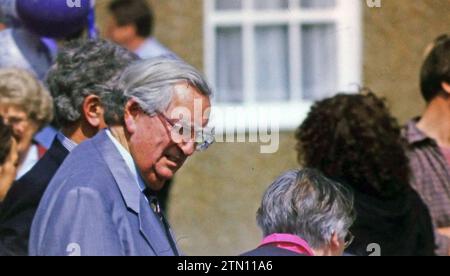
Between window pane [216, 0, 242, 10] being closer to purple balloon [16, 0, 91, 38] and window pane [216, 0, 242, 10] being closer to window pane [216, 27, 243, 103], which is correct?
window pane [216, 27, 243, 103]

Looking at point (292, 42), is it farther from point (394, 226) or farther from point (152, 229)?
point (152, 229)

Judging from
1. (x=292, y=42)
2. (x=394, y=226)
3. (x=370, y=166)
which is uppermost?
(x=292, y=42)

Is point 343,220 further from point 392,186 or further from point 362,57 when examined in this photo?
point 362,57

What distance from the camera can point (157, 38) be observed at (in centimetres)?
623

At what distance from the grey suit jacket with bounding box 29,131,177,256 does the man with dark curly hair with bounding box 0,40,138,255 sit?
40 centimetres

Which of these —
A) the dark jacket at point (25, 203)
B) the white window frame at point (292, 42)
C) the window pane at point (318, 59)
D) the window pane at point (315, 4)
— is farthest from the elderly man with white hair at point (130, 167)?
the window pane at point (315, 4)

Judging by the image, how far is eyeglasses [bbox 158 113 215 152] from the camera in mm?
4078

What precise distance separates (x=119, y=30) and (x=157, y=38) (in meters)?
0.39

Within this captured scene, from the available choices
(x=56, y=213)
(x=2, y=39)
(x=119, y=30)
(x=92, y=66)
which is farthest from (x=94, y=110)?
(x=119, y=30)

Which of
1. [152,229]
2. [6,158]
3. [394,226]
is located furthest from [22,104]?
[394,226]

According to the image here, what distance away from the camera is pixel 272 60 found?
6.53 m

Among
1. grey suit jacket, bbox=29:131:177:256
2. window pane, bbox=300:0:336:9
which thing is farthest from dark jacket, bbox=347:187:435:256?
window pane, bbox=300:0:336:9

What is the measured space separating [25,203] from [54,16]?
1.05 m

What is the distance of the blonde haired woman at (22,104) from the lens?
15.9ft
